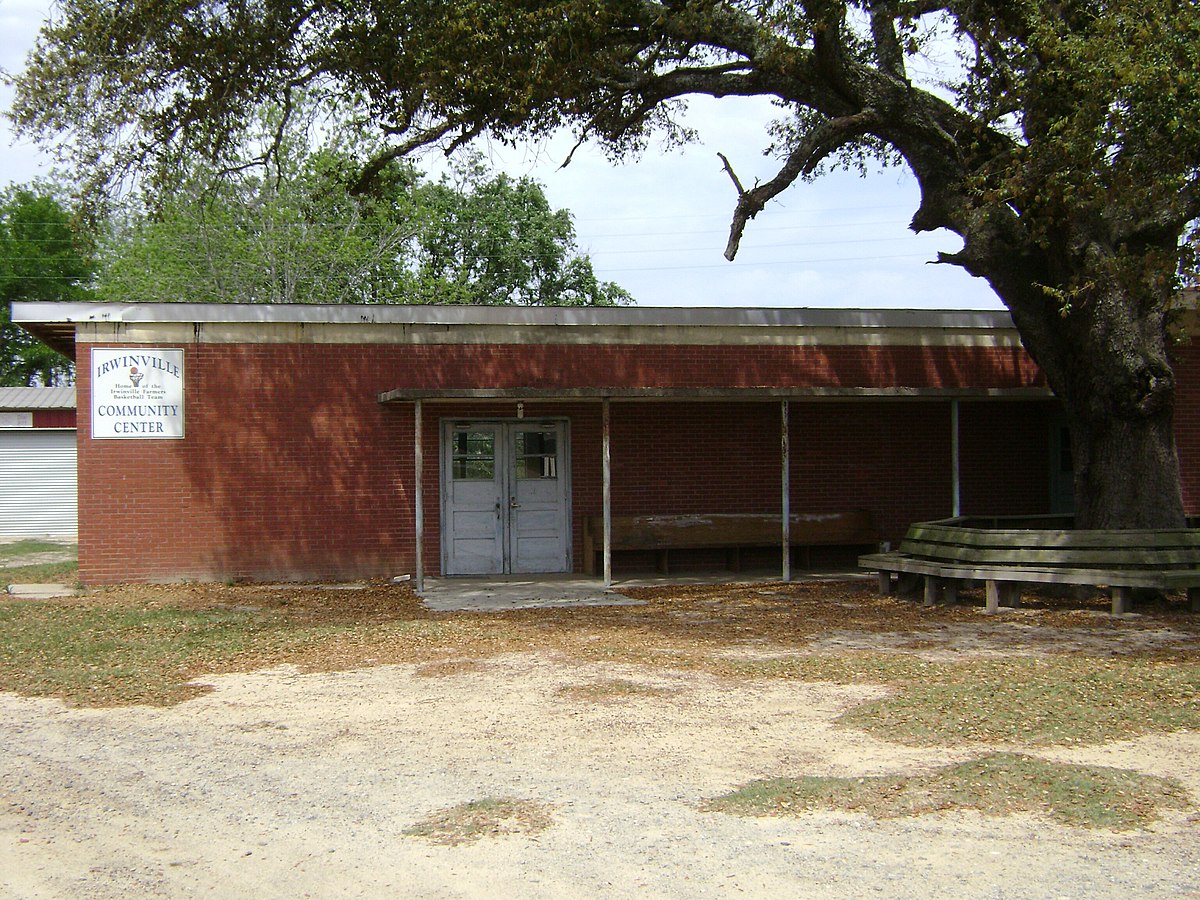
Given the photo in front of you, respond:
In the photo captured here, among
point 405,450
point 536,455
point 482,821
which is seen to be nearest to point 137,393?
point 405,450

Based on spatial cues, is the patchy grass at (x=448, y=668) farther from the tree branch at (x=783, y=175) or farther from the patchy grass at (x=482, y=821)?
the tree branch at (x=783, y=175)

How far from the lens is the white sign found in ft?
46.6

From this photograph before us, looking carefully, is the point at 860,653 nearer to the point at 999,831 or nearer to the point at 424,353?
the point at 999,831

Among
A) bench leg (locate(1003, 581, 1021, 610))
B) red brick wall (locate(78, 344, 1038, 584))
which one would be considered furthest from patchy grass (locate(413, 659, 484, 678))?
red brick wall (locate(78, 344, 1038, 584))

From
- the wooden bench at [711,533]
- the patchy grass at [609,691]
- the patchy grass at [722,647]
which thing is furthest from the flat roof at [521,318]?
the patchy grass at [609,691]

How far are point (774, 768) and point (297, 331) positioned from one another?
10388 mm

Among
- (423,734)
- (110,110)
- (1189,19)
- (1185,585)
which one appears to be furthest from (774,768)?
(110,110)

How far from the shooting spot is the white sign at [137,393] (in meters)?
14.2

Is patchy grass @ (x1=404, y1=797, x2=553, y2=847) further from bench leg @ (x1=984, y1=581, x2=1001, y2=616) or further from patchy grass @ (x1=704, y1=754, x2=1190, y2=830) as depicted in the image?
bench leg @ (x1=984, y1=581, x2=1001, y2=616)

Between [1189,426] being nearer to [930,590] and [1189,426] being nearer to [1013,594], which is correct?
[1013,594]

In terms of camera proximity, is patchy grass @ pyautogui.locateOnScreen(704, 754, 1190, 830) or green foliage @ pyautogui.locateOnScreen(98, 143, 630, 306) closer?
patchy grass @ pyautogui.locateOnScreen(704, 754, 1190, 830)

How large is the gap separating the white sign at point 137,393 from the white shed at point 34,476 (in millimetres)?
12568

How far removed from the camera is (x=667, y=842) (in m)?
4.86

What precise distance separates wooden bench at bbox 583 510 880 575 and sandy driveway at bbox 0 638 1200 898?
703cm
